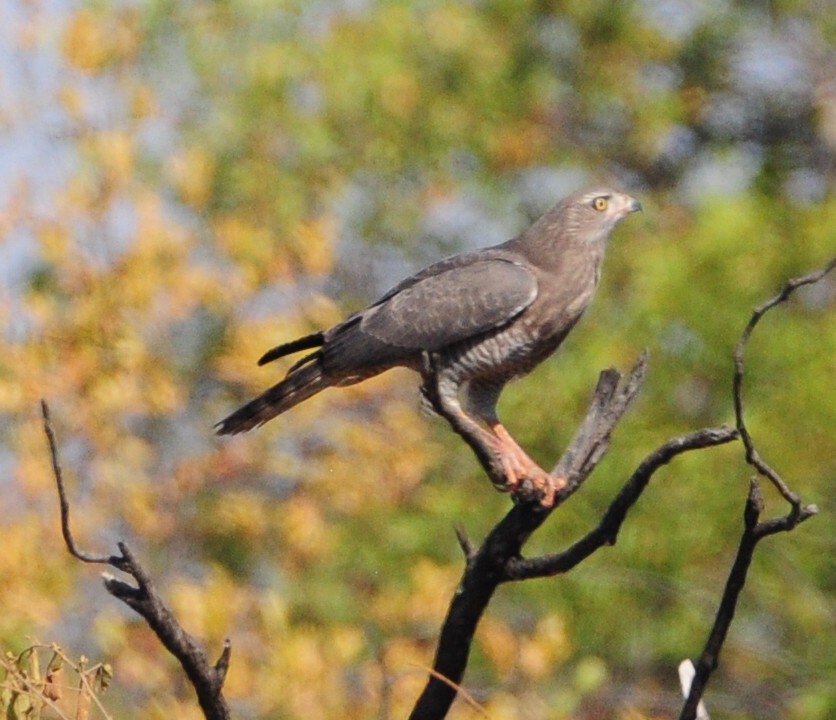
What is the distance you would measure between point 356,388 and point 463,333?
5.76 m

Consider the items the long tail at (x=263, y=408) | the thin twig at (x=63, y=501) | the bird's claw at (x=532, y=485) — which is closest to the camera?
the thin twig at (x=63, y=501)

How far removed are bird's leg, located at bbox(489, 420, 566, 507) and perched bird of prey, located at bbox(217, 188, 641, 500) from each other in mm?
326

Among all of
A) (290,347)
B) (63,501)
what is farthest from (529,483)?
(290,347)

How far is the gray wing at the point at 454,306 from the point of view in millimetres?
5527

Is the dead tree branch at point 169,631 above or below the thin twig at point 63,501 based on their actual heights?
below

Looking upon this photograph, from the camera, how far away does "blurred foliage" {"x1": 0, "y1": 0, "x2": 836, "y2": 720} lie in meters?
9.30

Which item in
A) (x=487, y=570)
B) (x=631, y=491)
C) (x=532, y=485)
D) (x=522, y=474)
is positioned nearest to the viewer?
(x=631, y=491)

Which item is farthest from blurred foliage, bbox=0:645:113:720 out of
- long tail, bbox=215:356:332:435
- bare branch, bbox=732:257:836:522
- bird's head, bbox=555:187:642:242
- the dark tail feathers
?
bird's head, bbox=555:187:642:242

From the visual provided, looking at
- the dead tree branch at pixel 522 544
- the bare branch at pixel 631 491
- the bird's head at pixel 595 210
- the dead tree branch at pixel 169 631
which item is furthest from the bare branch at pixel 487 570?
the bird's head at pixel 595 210

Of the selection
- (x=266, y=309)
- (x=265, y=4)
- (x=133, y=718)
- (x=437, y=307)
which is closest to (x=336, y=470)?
(x=266, y=309)

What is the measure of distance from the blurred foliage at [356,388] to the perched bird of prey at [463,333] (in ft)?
4.61

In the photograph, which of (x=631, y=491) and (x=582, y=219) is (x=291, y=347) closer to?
(x=582, y=219)

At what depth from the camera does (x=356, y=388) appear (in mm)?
11273

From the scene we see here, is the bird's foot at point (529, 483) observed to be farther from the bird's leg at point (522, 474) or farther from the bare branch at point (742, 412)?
the bare branch at point (742, 412)
